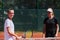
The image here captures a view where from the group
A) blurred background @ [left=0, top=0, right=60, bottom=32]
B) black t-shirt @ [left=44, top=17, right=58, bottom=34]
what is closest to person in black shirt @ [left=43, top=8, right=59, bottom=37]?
black t-shirt @ [left=44, top=17, right=58, bottom=34]

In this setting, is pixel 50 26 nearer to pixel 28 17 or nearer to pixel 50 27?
pixel 50 27

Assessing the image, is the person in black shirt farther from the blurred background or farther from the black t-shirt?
the blurred background

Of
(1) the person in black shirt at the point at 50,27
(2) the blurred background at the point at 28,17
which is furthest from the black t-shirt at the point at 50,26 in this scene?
(2) the blurred background at the point at 28,17

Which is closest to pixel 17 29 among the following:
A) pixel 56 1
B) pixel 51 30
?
pixel 56 1

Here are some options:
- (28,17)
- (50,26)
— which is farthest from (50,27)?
(28,17)

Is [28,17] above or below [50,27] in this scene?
below

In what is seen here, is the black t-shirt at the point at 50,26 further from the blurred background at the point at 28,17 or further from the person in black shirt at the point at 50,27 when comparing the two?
the blurred background at the point at 28,17

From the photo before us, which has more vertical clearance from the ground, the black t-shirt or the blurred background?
the black t-shirt

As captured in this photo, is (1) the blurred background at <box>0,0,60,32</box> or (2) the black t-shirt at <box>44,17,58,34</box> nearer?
(2) the black t-shirt at <box>44,17,58,34</box>

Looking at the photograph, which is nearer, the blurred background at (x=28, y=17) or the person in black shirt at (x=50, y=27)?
the person in black shirt at (x=50, y=27)

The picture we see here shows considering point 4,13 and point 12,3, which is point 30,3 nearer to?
point 12,3

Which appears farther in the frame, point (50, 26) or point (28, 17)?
point (28, 17)

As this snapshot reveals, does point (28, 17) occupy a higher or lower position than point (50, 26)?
lower

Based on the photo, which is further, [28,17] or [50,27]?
[28,17]
